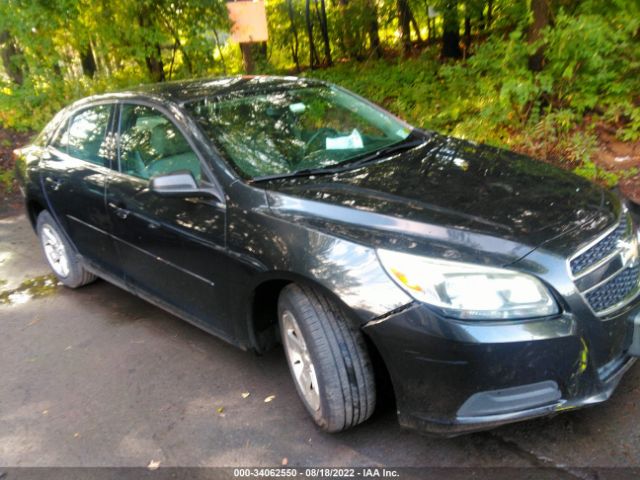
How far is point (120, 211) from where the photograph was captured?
3.80 metres

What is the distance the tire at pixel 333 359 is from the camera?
2.62 m

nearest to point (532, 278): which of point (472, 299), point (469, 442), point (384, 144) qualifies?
point (472, 299)

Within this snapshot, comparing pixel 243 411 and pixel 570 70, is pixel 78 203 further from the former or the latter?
pixel 570 70

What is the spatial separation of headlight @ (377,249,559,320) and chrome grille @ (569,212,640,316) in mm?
189

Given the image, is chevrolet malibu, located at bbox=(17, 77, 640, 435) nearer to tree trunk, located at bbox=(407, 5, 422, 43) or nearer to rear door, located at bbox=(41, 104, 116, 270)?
rear door, located at bbox=(41, 104, 116, 270)

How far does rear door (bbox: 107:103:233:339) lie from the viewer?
320cm

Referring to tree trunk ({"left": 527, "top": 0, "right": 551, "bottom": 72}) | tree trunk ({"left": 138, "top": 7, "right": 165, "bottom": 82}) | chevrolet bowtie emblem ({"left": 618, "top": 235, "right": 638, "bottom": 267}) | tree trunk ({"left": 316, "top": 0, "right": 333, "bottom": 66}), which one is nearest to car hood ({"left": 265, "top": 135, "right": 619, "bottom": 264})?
chevrolet bowtie emblem ({"left": 618, "top": 235, "right": 638, "bottom": 267})

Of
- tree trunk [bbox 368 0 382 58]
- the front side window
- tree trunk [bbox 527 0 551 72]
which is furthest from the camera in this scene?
tree trunk [bbox 368 0 382 58]

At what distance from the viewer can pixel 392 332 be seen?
2.38 meters

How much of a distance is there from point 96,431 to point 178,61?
29.1 feet

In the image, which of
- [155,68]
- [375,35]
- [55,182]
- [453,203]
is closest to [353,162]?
[453,203]

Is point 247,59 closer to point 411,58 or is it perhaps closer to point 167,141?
point 411,58

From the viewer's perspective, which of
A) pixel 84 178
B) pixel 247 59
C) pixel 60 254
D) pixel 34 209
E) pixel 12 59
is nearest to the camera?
pixel 84 178

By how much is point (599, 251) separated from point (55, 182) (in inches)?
149
